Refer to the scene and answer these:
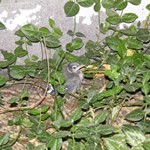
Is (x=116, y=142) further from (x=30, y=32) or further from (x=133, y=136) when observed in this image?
(x=30, y=32)

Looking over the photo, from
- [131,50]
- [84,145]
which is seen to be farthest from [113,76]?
[131,50]

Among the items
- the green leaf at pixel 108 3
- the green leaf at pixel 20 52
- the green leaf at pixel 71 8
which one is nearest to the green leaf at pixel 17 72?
the green leaf at pixel 20 52

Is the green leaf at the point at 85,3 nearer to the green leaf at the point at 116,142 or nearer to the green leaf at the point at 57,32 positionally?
the green leaf at the point at 57,32

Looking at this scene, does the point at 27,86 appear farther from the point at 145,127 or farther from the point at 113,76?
the point at 145,127

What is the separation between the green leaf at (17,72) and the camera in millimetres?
2826

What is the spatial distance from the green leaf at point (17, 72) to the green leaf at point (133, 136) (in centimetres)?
75

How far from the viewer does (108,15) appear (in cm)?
310

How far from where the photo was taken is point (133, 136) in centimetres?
240

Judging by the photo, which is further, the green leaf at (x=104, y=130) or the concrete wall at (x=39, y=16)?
the concrete wall at (x=39, y=16)

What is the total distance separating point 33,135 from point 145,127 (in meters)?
0.62

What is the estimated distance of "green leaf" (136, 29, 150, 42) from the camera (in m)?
3.01

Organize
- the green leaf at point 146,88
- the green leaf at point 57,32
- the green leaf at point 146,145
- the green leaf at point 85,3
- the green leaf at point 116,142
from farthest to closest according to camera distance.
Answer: the green leaf at point 57,32 → the green leaf at point 85,3 → the green leaf at point 146,88 → the green leaf at point 116,142 → the green leaf at point 146,145

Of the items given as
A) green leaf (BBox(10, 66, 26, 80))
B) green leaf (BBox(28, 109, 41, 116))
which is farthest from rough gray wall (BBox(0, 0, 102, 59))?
green leaf (BBox(28, 109, 41, 116))

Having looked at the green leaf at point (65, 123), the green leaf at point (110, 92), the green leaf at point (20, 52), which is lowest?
the green leaf at point (65, 123)
